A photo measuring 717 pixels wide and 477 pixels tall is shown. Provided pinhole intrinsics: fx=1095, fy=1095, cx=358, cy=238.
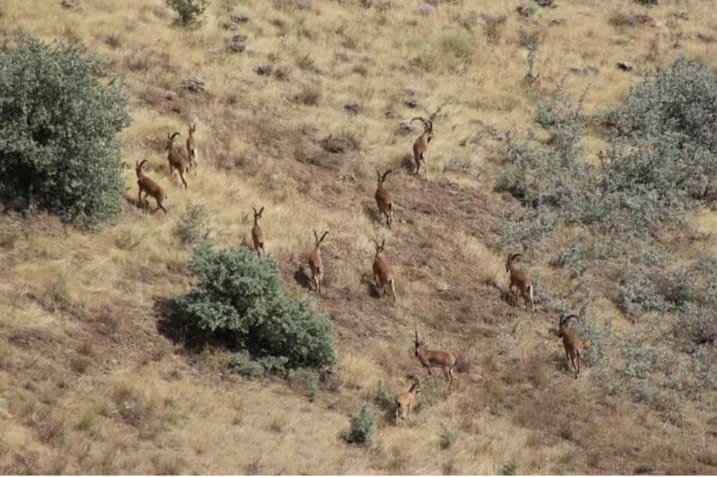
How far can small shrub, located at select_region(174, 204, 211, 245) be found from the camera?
21172mm

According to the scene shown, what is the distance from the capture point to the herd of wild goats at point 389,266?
18.7 m

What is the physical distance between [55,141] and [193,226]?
306 cm

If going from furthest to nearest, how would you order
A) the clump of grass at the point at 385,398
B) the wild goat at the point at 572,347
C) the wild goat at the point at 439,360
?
the wild goat at the point at 572,347 < the wild goat at the point at 439,360 < the clump of grass at the point at 385,398

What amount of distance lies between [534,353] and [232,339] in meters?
5.75

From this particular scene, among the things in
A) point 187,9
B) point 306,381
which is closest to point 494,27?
point 187,9

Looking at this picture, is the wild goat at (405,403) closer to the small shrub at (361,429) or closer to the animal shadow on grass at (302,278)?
the small shrub at (361,429)

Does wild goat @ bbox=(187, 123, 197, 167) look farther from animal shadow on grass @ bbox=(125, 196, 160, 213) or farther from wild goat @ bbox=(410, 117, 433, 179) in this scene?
wild goat @ bbox=(410, 117, 433, 179)

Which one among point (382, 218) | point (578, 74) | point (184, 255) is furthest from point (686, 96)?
point (184, 255)

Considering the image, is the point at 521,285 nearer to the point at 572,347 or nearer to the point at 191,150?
the point at 572,347

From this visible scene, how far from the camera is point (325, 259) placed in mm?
22062

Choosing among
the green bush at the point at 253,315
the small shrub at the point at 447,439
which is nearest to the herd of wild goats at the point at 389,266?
the small shrub at the point at 447,439

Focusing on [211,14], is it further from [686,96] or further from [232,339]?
[232,339]

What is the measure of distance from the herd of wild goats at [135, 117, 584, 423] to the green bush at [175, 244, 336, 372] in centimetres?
180

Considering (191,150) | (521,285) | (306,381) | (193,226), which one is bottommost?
(306,381)
